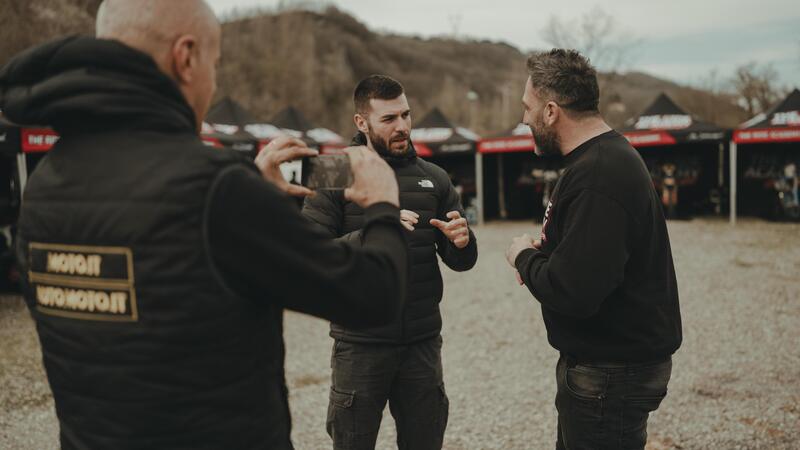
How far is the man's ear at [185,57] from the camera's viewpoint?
1365mm

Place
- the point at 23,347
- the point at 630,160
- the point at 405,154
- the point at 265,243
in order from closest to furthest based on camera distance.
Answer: the point at 265,243
the point at 630,160
the point at 405,154
the point at 23,347

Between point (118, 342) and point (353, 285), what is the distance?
495 millimetres

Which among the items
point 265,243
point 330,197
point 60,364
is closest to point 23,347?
point 330,197

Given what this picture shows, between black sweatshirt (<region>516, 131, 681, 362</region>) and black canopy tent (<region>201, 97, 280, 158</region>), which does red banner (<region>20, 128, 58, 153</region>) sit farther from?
black sweatshirt (<region>516, 131, 681, 362</region>)

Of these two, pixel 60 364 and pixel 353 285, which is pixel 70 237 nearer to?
pixel 60 364

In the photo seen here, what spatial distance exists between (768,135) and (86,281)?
1531cm

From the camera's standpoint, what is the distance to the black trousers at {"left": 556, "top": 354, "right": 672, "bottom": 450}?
2.35m

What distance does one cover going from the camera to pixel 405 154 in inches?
127

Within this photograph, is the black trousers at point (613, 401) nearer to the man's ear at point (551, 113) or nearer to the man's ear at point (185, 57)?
the man's ear at point (551, 113)

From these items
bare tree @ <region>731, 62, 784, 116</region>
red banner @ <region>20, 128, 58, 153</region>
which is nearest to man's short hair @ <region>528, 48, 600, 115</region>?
red banner @ <region>20, 128, 58, 153</region>

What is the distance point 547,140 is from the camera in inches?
101

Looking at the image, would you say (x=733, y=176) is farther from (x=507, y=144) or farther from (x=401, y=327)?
(x=401, y=327)

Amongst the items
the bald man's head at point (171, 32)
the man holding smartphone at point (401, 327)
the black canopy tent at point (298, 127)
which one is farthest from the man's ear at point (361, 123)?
the black canopy tent at point (298, 127)

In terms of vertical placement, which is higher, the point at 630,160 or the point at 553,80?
the point at 553,80
